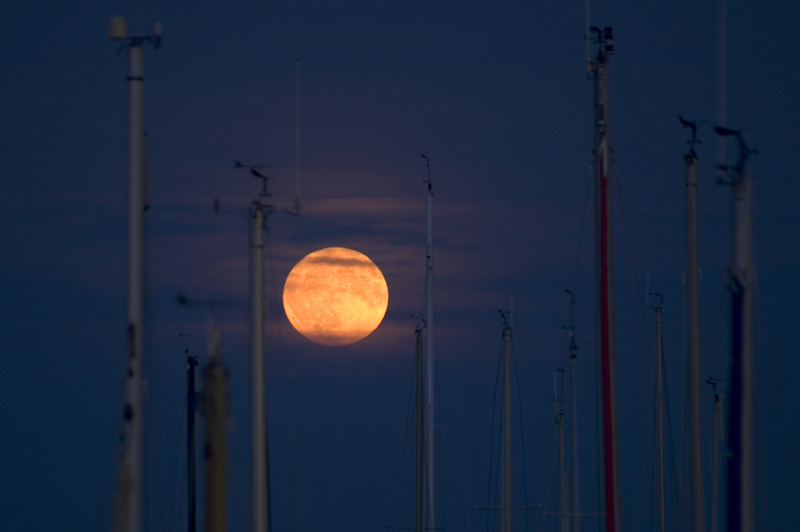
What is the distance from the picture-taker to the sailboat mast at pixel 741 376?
1595 cm

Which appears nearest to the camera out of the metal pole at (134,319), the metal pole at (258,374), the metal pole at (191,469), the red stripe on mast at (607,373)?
the metal pole at (134,319)

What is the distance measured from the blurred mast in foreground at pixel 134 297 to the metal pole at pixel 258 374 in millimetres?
1766

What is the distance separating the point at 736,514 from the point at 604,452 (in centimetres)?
504

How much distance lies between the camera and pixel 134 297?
1734 centimetres

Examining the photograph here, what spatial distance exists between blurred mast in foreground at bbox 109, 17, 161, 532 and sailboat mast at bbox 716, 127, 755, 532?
8.60 metres

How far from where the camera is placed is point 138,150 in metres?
18.0

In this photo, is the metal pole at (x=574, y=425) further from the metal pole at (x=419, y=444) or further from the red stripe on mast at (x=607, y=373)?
the red stripe on mast at (x=607, y=373)

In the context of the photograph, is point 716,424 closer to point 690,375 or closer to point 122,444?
point 690,375

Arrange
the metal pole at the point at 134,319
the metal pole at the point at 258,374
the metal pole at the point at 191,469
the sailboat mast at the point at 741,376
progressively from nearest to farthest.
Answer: the sailboat mast at the point at 741,376 < the metal pole at the point at 134,319 < the metal pole at the point at 258,374 < the metal pole at the point at 191,469

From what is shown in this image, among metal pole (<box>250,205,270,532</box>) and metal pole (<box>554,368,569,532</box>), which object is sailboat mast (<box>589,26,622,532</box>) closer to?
metal pole (<box>250,205,270,532</box>)

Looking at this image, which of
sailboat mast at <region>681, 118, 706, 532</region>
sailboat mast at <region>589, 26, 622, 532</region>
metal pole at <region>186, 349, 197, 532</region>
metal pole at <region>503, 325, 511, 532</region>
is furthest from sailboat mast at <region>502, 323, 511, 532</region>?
sailboat mast at <region>589, 26, 622, 532</region>

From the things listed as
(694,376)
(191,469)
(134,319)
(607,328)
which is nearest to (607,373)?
(607,328)

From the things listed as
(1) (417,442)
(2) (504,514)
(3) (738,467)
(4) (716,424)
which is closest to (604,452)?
(3) (738,467)

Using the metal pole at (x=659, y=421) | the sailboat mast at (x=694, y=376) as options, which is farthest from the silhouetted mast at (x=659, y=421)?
the sailboat mast at (x=694, y=376)
